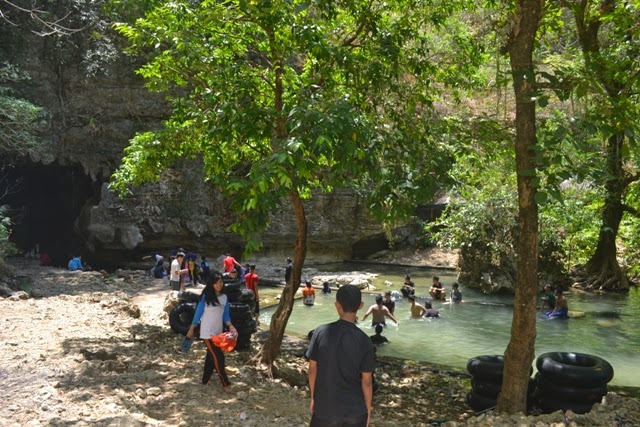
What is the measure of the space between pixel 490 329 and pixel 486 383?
277 inches

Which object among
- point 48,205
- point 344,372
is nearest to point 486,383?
point 344,372

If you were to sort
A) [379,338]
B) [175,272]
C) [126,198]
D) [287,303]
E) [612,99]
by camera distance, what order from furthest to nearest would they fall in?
[126,198] < [175,272] < [379,338] < [287,303] < [612,99]

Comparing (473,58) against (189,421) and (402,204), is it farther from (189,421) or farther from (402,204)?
(189,421)

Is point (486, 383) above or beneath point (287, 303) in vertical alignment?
beneath

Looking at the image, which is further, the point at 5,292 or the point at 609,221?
the point at 609,221

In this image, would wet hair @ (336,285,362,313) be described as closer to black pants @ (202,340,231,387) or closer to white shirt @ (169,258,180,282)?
black pants @ (202,340,231,387)

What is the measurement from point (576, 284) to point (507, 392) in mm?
15690

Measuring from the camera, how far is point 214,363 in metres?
6.88

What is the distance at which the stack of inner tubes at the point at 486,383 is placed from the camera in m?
7.16

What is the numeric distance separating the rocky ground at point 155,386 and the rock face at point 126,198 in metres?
12.6

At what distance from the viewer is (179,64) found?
8453 millimetres

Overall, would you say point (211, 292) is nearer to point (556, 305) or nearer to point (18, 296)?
point (18, 296)

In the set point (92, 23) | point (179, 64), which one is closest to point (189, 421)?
point (179, 64)

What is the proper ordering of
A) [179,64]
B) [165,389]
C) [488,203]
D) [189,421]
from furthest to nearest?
1. [488,203]
2. [179,64]
3. [165,389]
4. [189,421]
